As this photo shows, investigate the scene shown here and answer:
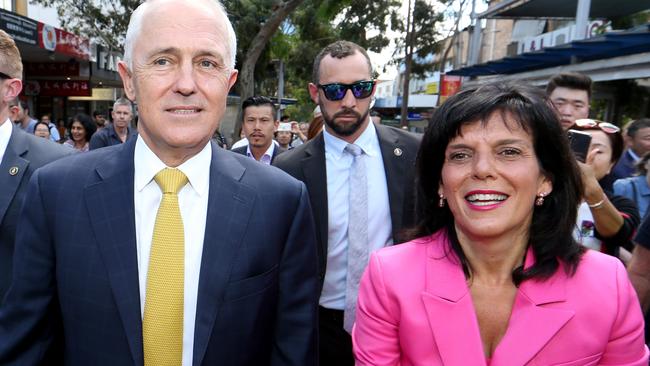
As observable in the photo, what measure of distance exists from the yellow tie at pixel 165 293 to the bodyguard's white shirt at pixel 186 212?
0.10 ft

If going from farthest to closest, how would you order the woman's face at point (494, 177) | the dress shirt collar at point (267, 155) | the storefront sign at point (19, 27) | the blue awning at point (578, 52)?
the storefront sign at point (19, 27), the blue awning at point (578, 52), the dress shirt collar at point (267, 155), the woman's face at point (494, 177)

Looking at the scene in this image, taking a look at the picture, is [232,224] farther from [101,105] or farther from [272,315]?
[101,105]

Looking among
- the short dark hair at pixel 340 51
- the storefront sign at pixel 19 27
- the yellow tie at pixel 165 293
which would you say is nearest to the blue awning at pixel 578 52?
the short dark hair at pixel 340 51

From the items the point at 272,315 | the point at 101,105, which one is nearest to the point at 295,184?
the point at 272,315

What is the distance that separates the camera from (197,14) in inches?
67.0

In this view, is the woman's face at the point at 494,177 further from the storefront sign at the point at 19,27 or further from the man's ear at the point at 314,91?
the storefront sign at the point at 19,27

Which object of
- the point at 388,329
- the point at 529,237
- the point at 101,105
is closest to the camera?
the point at 388,329

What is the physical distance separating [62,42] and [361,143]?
16.2 meters

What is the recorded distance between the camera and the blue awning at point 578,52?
9.23 metres

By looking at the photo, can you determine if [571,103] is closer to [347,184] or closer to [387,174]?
[387,174]

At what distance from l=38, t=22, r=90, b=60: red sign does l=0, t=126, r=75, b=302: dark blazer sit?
1392 cm

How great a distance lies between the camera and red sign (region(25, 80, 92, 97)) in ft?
63.2

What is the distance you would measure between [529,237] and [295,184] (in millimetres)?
833

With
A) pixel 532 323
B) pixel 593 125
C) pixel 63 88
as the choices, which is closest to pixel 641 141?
pixel 593 125
